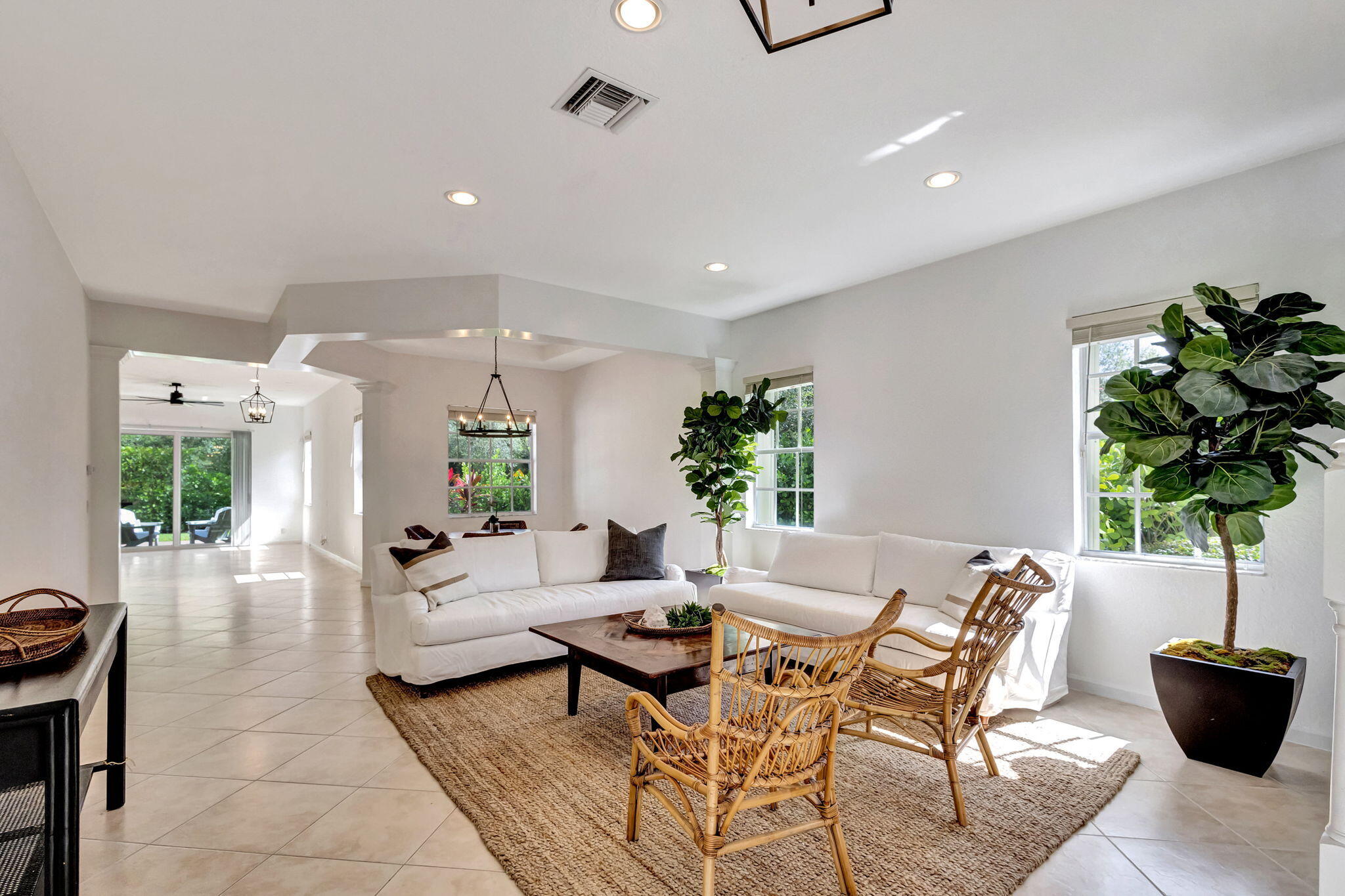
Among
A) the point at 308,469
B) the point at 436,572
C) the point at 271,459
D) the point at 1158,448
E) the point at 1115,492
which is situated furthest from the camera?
the point at 271,459

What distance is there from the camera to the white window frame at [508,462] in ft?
26.5

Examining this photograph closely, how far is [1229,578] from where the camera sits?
2857mm

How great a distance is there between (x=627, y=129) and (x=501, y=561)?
10.0ft

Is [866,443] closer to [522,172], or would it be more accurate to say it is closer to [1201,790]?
[1201,790]

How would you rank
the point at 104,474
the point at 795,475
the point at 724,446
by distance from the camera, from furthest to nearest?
the point at 795,475 → the point at 724,446 → the point at 104,474

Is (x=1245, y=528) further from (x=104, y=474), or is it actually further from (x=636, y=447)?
(x=104, y=474)

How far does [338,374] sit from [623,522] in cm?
348

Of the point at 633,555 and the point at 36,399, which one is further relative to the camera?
the point at 633,555

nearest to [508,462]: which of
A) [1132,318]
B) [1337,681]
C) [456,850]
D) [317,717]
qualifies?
[317,717]

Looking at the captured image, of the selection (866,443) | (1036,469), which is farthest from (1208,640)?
(866,443)

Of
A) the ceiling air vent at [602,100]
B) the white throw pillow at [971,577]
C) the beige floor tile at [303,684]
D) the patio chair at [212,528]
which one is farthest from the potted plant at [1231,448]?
the patio chair at [212,528]

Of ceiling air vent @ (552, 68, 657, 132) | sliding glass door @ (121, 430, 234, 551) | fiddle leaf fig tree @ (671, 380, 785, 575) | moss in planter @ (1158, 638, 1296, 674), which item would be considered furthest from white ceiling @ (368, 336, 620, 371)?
sliding glass door @ (121, 430, 234, 551)

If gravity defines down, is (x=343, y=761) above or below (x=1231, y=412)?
below

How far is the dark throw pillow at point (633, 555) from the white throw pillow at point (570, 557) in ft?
0.26
